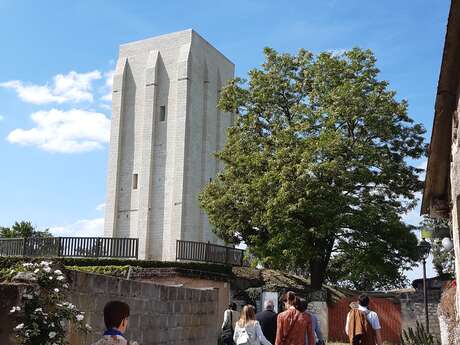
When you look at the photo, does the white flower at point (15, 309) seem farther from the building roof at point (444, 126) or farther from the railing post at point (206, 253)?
the railing post at point (206, 253)

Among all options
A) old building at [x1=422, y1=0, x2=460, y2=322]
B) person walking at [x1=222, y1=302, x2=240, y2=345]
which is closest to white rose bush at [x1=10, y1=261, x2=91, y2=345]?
old building at [x1=422, y1=0, x2=460, y2=322]

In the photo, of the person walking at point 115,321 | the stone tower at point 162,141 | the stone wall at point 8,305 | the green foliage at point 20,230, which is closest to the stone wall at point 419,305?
the stone tower at point 162,141

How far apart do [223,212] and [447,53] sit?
20250 mm

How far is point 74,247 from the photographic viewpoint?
25062 mm

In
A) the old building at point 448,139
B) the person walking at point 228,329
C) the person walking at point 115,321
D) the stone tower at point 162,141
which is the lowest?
the person walking at point 228,329

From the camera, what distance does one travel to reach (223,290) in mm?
23031

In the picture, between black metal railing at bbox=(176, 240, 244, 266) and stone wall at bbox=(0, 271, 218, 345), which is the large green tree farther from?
stone wall at bbox=(0, 271, 218, 345)

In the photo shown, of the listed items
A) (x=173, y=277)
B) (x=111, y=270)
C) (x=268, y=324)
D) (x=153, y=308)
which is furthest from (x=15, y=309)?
(x=111, y=270)

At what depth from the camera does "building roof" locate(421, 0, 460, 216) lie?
5.62 meters

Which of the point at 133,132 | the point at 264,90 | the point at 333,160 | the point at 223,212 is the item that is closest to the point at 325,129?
the point at 333,160

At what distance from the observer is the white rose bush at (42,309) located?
662 centimetres

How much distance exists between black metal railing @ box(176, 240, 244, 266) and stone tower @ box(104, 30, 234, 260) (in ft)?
23.3

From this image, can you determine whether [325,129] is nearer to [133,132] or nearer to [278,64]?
[278,64]

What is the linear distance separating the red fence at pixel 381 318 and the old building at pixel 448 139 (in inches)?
604
